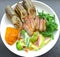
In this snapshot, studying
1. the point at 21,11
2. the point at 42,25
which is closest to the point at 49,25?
the point at 42,25

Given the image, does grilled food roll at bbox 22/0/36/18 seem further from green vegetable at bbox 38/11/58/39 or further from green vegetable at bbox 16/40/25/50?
green vegetable at bbox 16/40/25/50

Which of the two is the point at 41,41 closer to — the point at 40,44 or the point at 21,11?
the point at 40,44

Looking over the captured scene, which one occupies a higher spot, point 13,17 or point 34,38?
point 13,17

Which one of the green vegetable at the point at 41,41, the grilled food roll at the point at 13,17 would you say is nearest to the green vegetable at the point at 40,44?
the green vegetable at the point at 41,41

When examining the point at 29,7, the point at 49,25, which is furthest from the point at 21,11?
the point at 49,25

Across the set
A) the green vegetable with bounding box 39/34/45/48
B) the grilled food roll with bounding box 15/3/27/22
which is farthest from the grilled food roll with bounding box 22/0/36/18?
the green vegetable with bounding box 39/34/45/48

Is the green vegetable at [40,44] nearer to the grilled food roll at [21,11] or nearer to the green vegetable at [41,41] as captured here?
the green vegetable at [41,41]

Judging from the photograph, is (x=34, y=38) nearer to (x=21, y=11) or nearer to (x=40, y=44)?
(x=40, y=44)

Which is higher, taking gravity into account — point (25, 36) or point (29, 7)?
point (29, 7)

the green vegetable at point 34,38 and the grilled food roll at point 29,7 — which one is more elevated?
the grilled food roll at point 29,7

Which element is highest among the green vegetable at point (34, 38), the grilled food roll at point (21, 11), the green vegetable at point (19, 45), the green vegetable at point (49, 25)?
the grilled food roll at point (21, 11)

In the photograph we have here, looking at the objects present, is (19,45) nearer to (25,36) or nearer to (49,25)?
(25,36)
